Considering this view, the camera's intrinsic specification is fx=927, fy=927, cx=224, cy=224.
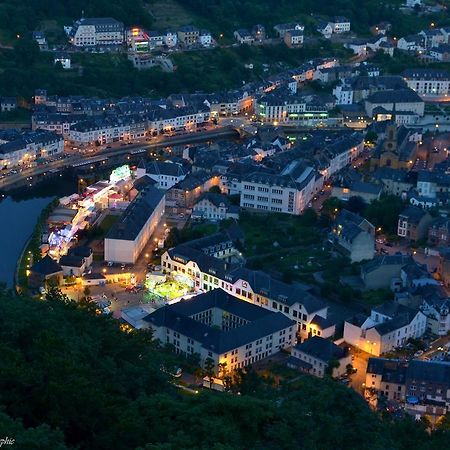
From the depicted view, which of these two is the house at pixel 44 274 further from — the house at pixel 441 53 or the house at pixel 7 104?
the house at pixel 441 53

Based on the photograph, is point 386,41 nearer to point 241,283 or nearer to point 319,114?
point 319,114

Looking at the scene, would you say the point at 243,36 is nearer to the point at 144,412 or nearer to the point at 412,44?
the point at 412,44

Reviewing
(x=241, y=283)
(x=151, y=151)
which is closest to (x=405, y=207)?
(x=241, y=283)

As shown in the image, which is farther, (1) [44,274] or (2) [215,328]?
(1) [44,274]

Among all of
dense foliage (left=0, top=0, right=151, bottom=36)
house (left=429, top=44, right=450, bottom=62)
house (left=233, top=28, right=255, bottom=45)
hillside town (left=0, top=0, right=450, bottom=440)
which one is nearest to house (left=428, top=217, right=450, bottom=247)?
→ hillside town (left=0, top=0, right=450, bottom=440)

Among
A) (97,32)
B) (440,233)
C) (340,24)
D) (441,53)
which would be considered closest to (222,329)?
(440,233)

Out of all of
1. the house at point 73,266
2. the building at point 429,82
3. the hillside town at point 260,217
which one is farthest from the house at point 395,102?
the house at point 73,266
